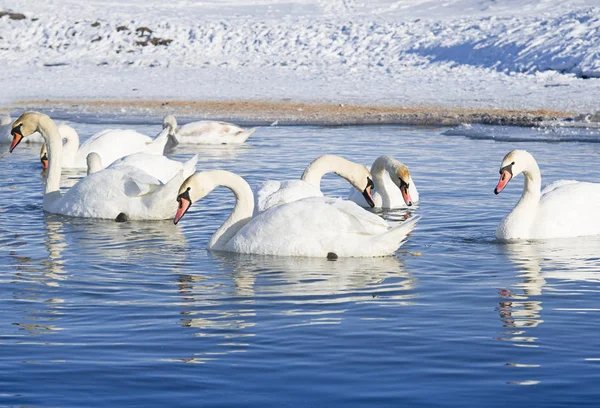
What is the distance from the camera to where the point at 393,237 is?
314 inches

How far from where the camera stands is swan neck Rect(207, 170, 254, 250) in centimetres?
842

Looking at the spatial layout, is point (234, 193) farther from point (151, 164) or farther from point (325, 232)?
point (151, 164)

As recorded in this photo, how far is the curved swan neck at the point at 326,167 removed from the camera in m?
10.4

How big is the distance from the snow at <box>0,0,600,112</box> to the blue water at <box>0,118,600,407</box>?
1463 cm

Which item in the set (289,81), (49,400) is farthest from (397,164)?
(289,81)

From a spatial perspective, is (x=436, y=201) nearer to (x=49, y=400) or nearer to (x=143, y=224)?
(x=143, y=224)

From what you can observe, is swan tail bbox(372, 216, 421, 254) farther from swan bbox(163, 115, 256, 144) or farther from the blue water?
swan bbox(163, 115, 256, 144)

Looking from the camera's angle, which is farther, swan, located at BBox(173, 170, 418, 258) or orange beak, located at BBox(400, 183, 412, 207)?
orange beak, located at BBox(400, 183, 412, 207)

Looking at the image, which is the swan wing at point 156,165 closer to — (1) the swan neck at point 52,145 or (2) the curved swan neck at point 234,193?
(1) the swan neck at point 52,145

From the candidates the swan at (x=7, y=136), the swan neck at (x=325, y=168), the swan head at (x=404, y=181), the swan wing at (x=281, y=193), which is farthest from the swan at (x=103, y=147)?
the swan wing at (x=281, y=193)

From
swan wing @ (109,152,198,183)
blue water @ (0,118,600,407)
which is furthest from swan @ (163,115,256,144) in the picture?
blue water @ (0,118,600,407)

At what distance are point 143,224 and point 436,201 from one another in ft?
9.74

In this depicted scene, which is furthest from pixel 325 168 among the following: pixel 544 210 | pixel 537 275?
pixel 537 275

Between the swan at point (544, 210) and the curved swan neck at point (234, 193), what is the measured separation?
79.7 inches
